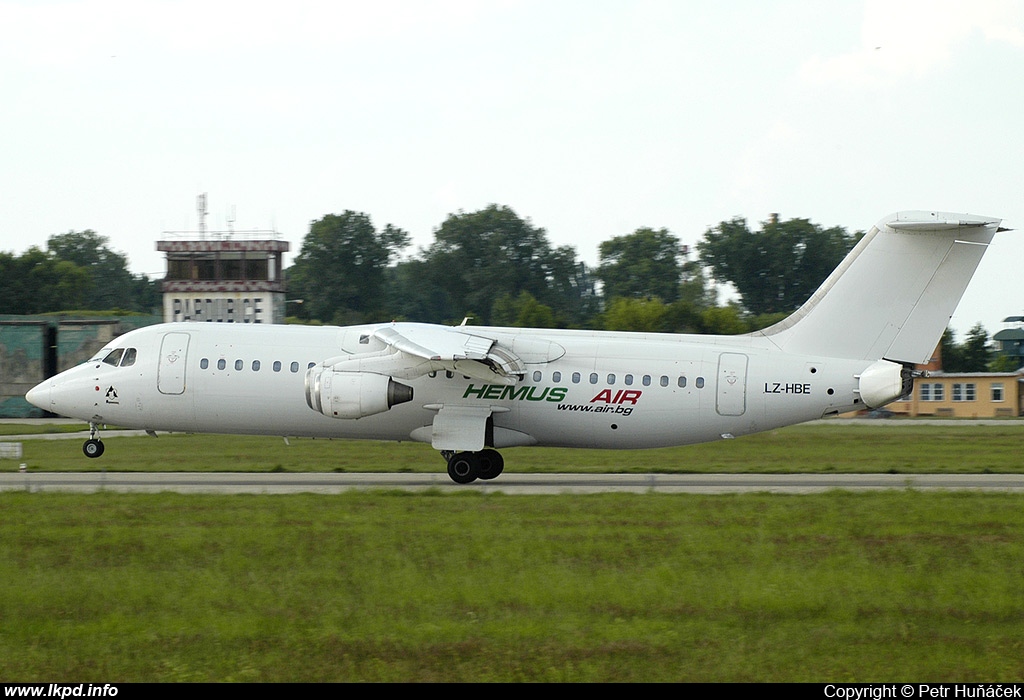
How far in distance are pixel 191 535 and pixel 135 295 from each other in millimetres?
120428

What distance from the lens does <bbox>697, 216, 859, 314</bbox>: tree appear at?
97812mm

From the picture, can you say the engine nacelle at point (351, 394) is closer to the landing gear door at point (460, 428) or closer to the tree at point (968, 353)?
the landing gear door at point (460, 428)

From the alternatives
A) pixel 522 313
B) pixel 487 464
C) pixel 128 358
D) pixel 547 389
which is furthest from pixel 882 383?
pixel 522 313

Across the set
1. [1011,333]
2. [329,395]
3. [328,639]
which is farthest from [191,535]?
[1011,333]

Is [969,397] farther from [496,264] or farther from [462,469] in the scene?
[462,469]

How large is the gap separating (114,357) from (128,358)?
1.39ft

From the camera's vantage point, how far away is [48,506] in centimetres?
1797

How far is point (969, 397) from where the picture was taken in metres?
69.4

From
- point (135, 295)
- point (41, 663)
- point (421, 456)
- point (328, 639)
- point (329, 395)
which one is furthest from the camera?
point (135, 295)

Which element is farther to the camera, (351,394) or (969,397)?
(969,397)

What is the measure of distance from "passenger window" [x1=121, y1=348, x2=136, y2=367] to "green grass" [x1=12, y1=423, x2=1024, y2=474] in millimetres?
2830

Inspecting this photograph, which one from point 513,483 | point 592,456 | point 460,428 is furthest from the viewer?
point 592,456

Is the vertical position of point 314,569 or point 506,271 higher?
point 506,271
